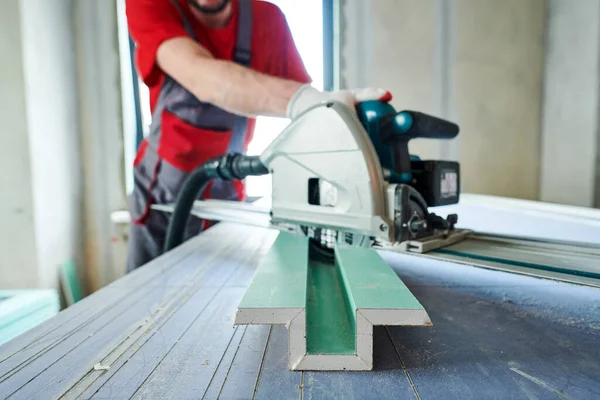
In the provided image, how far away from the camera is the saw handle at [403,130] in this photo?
77 centimetres

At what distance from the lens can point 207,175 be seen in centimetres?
134

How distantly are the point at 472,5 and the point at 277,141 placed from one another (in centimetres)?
238

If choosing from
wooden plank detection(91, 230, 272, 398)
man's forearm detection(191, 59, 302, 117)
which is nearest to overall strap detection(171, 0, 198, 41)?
man's forearm detection(191, 59, 302, 117)

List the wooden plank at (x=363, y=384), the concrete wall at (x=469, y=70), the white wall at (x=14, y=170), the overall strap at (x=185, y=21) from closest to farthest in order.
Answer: the wooden plank at (x=363, y=384) → the overall strap at (x=185, y=21) → the white wall at (x=14, y=170) → the concrete wall at (x=469, y=70)

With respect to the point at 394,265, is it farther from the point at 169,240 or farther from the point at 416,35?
the point at 416,35

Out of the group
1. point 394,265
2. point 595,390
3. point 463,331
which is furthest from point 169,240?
point 595,390

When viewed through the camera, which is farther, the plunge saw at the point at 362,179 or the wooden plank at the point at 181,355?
the plunge saw at the point at 362,179

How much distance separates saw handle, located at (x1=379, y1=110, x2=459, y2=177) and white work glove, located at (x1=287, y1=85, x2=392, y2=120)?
0.38 ft

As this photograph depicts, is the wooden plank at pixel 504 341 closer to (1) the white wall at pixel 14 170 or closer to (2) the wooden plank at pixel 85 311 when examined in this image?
(2) the wooden plank at pixel 85 311

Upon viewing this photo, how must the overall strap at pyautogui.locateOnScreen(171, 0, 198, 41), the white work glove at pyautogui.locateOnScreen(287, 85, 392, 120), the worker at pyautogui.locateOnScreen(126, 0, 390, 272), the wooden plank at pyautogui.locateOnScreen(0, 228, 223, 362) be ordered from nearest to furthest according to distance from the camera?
the wooden plank at pyautogui.locateOnScreen(0, 228, 223, 362)
the white work glove at pyautogui.locateOnScreen(287, 85, 392, 120)
the worker at pyautogui.locateOnScreen(126, 0, 390, 272)
the overall strap at pyautogui.locateOnScreen(171, 0, 198, 41)

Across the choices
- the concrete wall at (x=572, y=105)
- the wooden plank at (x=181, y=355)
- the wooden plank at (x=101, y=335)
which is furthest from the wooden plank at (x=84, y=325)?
the concrete wall at (x=572, y=105)

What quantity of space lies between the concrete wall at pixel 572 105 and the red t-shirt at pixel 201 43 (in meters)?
1.80

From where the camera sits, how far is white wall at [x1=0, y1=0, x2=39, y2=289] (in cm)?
193

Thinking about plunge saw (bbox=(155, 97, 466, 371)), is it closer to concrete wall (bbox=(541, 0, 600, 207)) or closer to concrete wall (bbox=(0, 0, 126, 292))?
concrete wall (bbox=(0, 0, 126, 292))
